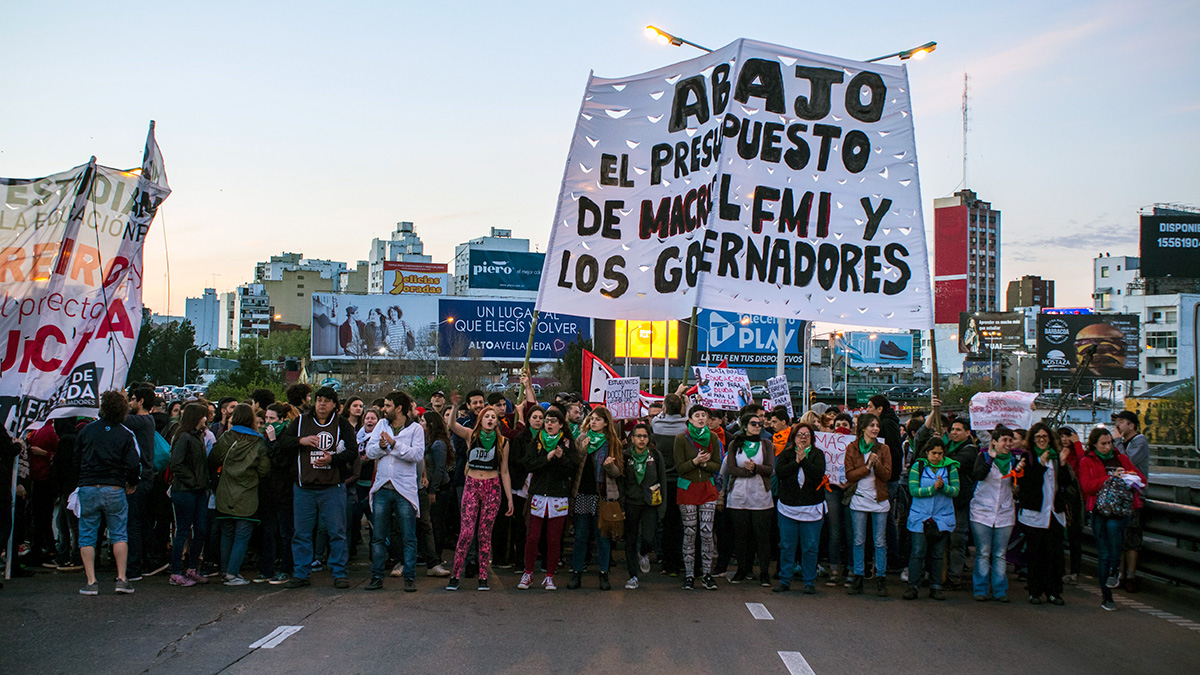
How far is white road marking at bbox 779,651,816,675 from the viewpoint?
687cm

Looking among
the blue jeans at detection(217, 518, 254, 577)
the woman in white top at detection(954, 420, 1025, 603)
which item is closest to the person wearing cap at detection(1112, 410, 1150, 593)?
the woman in white top at detection(954, 420, 1025, 603)

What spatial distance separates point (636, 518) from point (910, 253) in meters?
4.21

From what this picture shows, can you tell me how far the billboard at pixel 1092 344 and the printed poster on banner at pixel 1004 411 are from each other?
5515cm

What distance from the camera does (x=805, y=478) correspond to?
10172 millimetres

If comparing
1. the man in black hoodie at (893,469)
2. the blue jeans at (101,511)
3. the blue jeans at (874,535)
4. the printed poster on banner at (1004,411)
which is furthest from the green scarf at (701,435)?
the blue jeans at (101,511)

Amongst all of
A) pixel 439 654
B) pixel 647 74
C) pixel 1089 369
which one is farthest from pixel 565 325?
pixel 439 654

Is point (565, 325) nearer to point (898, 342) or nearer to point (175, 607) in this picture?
point (898, 342)

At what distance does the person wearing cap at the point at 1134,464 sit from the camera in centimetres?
1049

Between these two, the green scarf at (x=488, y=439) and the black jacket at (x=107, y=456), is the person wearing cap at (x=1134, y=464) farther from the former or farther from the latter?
the black jacket at (x=107, y=456)

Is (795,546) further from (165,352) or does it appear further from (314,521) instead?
(165,352)

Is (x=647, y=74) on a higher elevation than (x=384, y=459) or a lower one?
higher

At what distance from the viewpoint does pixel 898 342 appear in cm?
9825

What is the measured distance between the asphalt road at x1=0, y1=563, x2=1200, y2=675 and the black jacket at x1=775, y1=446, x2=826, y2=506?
985 mm

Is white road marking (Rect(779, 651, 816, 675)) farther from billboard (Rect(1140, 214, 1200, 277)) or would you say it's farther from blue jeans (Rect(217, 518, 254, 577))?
billboard (Rect(1140, 214, 1200, 277))
